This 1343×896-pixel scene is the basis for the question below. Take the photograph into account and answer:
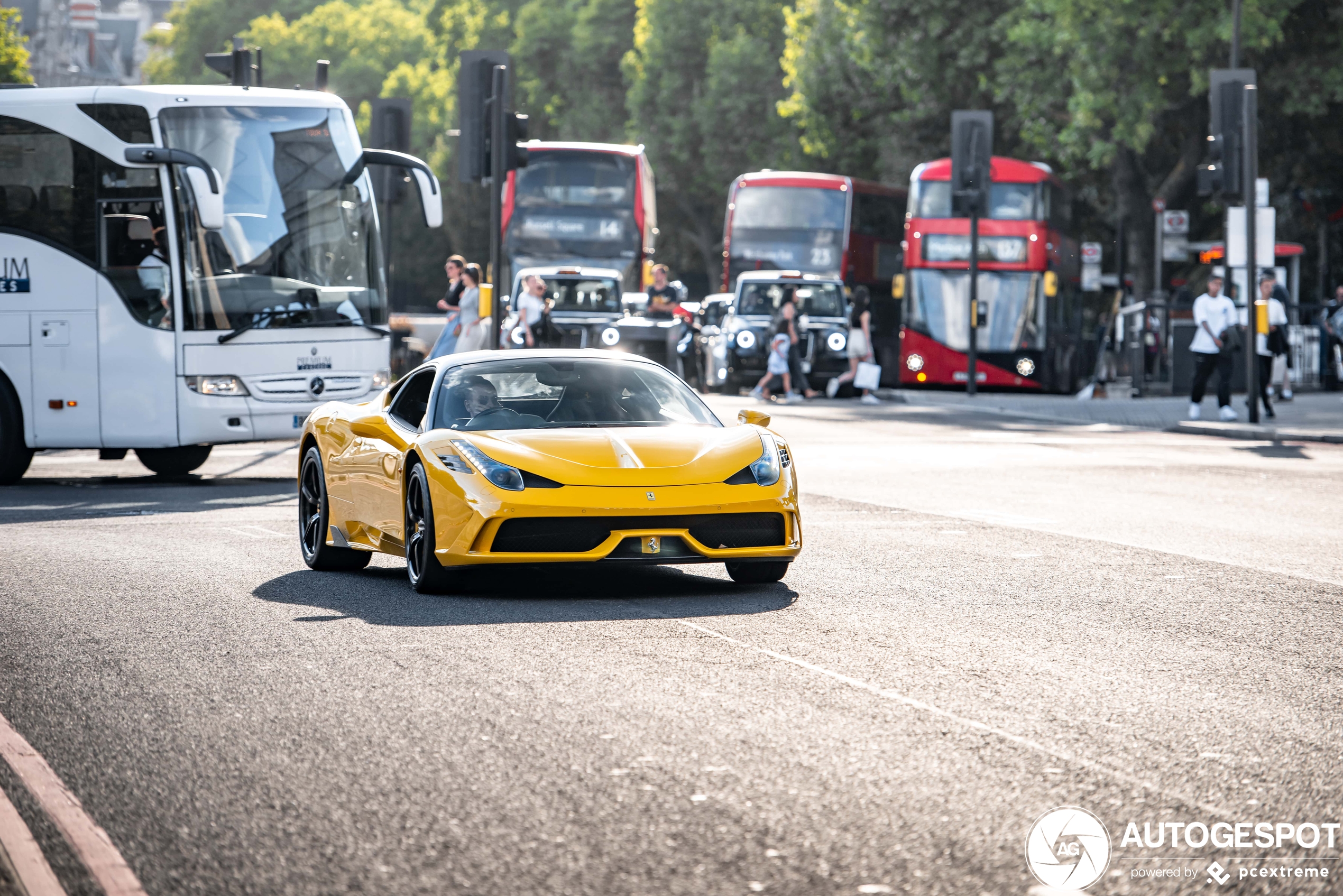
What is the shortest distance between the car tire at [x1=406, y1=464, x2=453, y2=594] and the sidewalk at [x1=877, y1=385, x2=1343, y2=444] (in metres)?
14.5

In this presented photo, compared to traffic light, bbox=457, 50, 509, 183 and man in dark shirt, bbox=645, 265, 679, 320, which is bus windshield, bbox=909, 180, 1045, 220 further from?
traffic light, bbox=457, 50, 509, 183

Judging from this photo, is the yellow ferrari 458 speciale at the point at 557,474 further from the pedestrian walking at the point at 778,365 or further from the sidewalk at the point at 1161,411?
the pedestrian walking at the point at 778,365

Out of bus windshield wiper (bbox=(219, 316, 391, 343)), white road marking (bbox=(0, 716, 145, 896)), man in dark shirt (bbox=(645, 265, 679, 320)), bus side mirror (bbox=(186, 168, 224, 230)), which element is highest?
bus side mirror (bbox=(186, 168, 224, 230))

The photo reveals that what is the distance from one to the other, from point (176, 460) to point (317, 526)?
7.85 m

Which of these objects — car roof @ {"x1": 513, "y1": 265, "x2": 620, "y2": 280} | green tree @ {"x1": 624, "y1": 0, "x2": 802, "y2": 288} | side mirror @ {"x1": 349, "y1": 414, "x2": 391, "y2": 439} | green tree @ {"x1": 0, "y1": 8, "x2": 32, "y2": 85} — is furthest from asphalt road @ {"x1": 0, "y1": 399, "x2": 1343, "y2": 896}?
green tree @ {"x1": 624, "y1": 0, "x2": 802, "y2": 288}

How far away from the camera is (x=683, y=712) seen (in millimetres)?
6203

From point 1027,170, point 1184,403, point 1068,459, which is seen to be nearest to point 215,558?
point 1068,459

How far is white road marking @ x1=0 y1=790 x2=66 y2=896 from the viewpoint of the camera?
436 cm

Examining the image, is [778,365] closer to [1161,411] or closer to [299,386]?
[1161,411]

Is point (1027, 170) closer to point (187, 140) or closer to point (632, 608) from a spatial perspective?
point (187, 140)

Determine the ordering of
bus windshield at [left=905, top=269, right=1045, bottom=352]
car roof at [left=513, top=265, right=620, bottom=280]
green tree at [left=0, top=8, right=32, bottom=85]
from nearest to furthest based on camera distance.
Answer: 1. car roof at [left=513, top=265, right=620, bottom=280]
2. bus windshield at [left=905, top=269, right=1045, bottom=352]
3. green tree at [left=0, top=8, right=32, bottom=85]

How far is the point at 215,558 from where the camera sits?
11.0 metres

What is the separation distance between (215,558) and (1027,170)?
2750 centimetres

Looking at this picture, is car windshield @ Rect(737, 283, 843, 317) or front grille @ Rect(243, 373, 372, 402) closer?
front grille @ Rect(243, 373, 372, 402)
